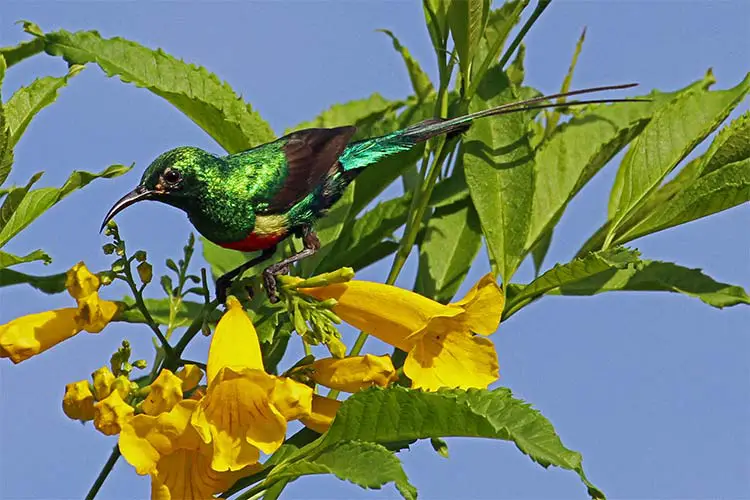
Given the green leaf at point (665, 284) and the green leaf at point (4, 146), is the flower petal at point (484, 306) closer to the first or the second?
the green leaf at point (665, 284)

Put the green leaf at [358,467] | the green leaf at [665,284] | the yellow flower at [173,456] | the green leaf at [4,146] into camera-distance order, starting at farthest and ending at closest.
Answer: the green leaf at [665,284]
the green leaf at [4,146]
the yellow flower at [173,456]
the green leaf at [358,467]

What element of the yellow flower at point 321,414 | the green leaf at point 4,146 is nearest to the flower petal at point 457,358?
the yellow flower at point 321,414

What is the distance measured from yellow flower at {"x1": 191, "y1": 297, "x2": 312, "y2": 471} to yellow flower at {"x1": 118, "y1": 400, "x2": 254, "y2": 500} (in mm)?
48

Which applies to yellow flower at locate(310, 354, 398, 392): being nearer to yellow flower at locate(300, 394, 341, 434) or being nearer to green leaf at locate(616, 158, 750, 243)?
yellow flower at locate(300, 394, 341, 434)

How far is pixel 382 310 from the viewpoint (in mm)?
3168

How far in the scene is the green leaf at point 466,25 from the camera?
132 inches

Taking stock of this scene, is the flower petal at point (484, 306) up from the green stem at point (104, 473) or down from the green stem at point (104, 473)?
up

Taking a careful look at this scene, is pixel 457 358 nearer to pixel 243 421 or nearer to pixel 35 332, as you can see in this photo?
pixel 243 421

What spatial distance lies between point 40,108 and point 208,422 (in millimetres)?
1033

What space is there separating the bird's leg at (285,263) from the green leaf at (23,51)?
41.7 inches

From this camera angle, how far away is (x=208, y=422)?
285cm

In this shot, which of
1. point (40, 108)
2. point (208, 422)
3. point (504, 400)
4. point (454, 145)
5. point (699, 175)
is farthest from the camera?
point (454, 145)

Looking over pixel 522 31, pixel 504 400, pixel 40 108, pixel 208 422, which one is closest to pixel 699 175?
pixel 522 31

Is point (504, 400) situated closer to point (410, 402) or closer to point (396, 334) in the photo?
point (410, 402)
